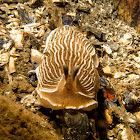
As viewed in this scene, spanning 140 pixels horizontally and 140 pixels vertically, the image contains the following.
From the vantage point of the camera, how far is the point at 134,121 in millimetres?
2449

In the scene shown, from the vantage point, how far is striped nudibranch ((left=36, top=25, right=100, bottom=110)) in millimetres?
1896

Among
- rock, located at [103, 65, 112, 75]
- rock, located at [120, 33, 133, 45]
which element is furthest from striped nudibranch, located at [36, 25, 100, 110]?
rock, located at [120, 33, 133, 45]

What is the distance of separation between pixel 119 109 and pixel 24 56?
6.90ft

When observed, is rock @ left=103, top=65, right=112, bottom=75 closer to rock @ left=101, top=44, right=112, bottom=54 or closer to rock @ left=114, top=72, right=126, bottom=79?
rock @ left=114, top=72, right=126, bottom=79

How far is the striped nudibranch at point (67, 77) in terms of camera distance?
1896 mm

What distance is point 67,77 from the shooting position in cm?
192

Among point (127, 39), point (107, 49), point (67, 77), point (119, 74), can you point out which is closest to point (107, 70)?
point (119, 74)

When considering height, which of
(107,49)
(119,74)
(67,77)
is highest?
(67,77)

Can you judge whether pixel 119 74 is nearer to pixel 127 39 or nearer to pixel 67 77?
pixel 127 39

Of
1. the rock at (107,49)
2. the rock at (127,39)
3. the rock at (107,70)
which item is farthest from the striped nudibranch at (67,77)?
the rock at (127,39)

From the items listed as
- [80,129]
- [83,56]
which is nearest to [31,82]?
[83,56]

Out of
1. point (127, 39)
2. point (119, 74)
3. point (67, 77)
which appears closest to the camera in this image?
point (67, 77)

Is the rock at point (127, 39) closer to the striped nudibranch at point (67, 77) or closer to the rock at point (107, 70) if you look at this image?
the rock at point (107, 70)

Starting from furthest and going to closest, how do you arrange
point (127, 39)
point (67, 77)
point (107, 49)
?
point (127, 39) → point (107, 49) → point (67, 77)
